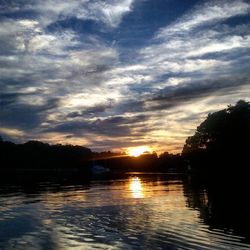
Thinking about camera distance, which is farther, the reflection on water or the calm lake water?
the reflection on water

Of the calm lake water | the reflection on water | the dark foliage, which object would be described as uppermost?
the dark foliage

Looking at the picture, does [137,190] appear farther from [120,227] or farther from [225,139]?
[225,139]

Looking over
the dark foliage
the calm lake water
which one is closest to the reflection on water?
the calm lake water

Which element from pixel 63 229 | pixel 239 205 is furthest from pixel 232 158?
pixel 63 229

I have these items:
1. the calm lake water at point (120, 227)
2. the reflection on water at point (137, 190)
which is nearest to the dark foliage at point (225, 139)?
the reflection on water at point (137, 190)

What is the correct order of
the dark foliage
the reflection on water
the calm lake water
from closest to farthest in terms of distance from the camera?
1. the calm lake water
2. the reflection on water
3. the dark foliage

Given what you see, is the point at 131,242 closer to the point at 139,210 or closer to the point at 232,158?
the point at 139,210

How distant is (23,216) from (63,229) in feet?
29.7

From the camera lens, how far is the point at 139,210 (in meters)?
A: 42.4

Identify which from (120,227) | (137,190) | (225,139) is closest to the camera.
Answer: (120,227)

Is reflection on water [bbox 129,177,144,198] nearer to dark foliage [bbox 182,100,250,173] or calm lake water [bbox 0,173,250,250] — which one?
calm lake water [bbox 0,173,250,250]

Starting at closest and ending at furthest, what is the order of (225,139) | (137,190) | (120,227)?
1. (120,227)
2. (137,190)
3. (225,139)

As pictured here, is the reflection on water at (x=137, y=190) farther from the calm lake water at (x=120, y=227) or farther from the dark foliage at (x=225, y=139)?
the dark foliage at (x=225, y=139)

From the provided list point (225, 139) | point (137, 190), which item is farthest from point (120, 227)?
point (225, 139)
